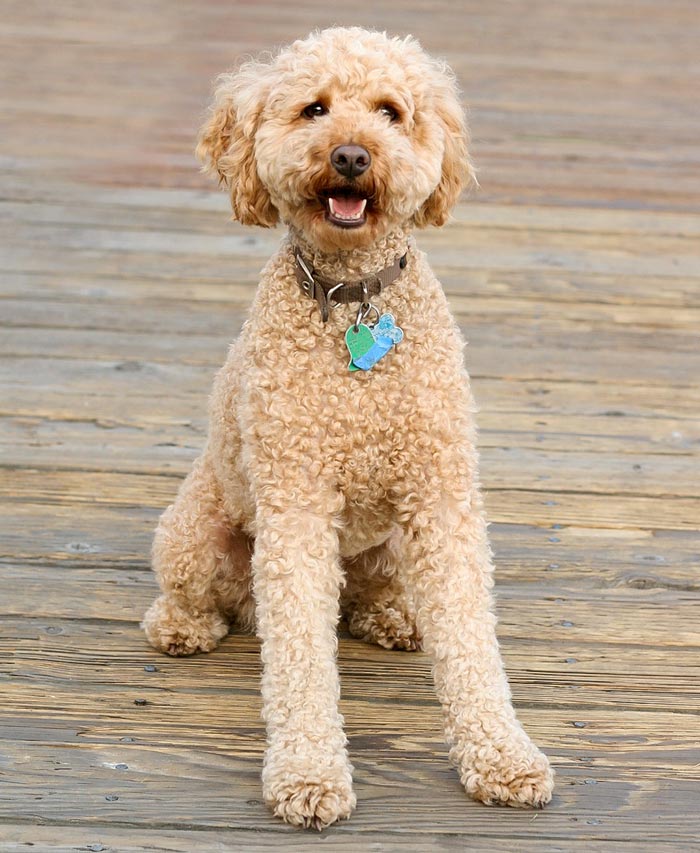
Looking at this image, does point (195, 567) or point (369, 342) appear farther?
point (195, 567)

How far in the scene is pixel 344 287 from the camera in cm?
231

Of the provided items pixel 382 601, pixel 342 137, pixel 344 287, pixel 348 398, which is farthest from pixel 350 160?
pixel 382 601

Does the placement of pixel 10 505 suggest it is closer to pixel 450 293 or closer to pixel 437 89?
pixel 437 89

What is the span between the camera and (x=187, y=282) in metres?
4.58

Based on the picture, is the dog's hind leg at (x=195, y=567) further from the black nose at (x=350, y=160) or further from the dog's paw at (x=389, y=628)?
the black nose at (x=350, y=160)

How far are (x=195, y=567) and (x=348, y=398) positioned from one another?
554 mm

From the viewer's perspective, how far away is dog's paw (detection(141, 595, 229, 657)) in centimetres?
260

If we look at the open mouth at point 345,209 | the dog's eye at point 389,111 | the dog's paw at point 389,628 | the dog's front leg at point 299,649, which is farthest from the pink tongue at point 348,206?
the dog's paw at point 389,628

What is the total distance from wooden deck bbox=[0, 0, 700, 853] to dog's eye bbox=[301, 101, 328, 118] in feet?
3.60

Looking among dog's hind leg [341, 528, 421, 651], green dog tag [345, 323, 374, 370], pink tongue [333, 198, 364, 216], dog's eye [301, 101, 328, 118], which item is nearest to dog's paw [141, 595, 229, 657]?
dog's hind leg [341, 528, 421, 651]

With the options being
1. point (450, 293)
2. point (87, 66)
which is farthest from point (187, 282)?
point (87, 66)

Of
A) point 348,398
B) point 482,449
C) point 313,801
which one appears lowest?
point 482,449

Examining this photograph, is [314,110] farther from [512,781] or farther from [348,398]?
[512,781]

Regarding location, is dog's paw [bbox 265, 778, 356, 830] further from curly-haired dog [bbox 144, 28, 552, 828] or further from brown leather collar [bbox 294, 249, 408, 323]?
brown leather collar [bbox 294, 249, 408, 323]
